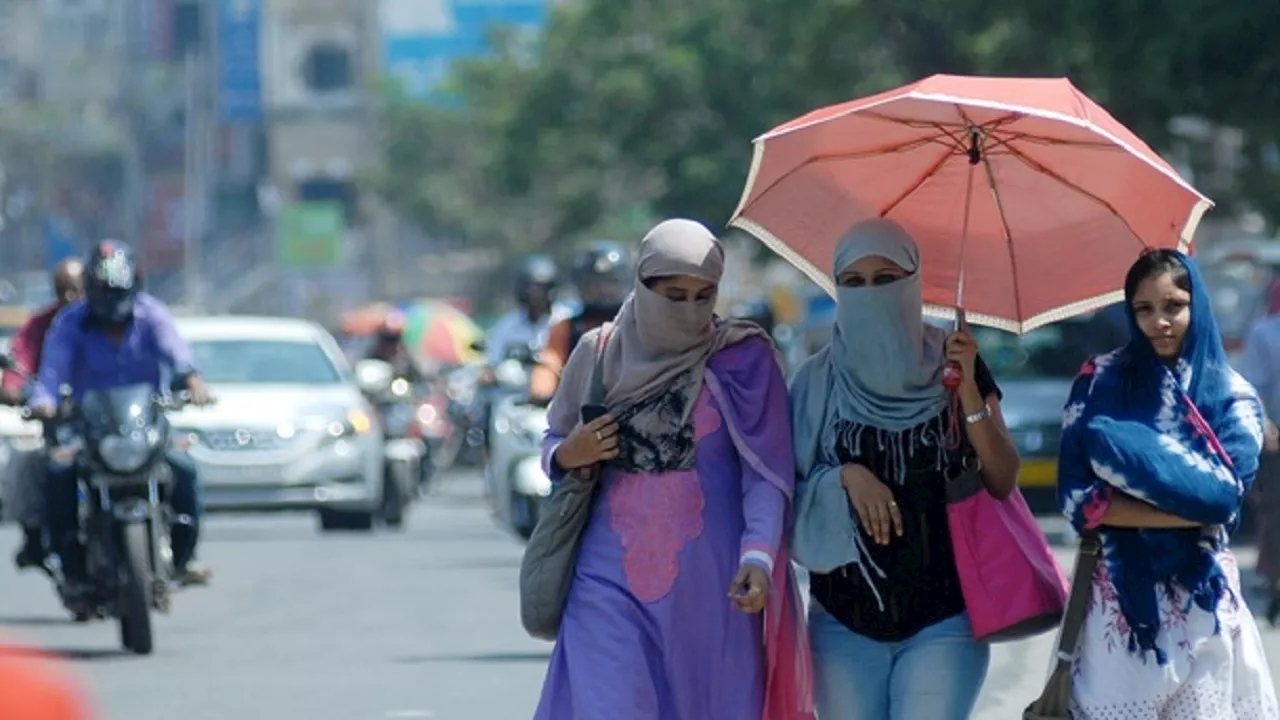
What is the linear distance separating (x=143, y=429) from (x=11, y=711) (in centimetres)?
925

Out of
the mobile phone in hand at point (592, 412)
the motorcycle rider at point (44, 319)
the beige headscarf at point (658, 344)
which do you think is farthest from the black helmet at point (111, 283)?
the mobile phone in hand at point (592, 412)

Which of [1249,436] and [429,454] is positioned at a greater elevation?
[1249,436]

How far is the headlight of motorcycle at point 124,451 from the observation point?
12.2m

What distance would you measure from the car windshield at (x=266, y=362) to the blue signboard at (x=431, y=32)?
69616 millimetres

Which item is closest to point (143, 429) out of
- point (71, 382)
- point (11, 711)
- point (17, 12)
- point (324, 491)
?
point (71, 382)

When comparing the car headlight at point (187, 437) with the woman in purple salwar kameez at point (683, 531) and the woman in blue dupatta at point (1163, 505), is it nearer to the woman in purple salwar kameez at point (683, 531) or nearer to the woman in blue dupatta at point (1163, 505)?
the woman in purple salwar kameez at point (683, 531)

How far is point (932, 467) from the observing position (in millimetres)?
6129

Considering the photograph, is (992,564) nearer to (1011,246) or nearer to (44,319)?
(1011,246)

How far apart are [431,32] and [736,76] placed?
55.6 metres

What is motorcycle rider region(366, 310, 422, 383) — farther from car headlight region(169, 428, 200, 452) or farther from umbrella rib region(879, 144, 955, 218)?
umbrella rib region(879, 144, 955, 218)

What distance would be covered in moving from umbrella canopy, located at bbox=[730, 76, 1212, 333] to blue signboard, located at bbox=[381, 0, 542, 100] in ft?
274

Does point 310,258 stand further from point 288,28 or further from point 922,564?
point 922,564

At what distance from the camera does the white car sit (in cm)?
1962

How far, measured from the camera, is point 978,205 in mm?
6887
